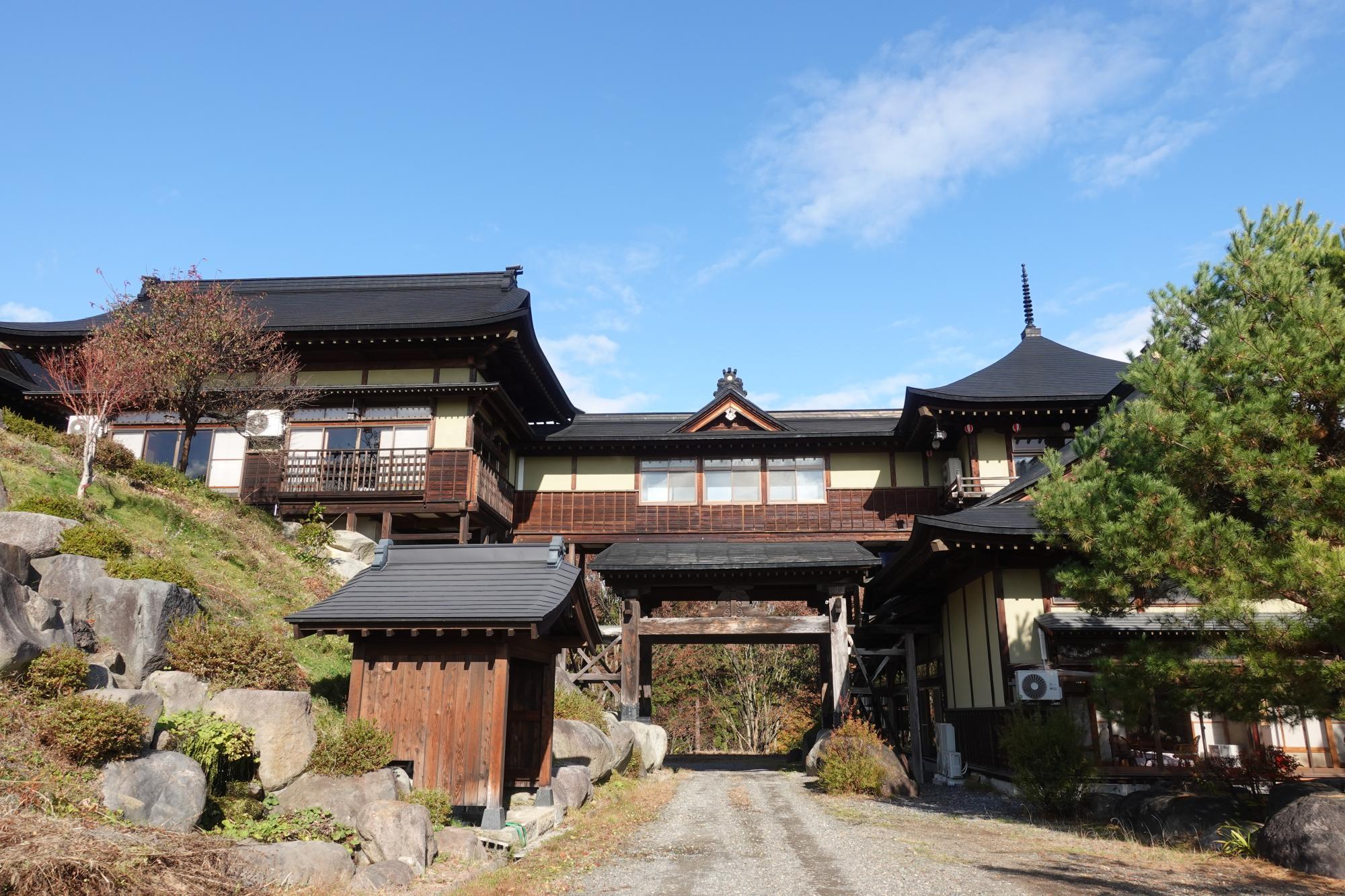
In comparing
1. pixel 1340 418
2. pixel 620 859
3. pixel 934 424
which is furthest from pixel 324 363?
pixel 1340 418

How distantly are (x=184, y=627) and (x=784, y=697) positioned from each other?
23.4 meters

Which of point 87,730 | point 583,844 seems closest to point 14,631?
point 87,730

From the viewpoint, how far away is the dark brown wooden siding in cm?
2473

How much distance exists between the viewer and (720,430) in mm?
25188

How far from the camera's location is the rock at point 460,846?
27.5 feet

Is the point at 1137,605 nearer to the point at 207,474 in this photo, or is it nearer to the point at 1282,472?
the point at 1282,472

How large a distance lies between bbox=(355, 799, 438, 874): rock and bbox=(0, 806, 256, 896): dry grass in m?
1.83

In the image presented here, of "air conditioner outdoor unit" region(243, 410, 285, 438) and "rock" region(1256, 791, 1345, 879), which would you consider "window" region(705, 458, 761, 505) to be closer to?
"air conditioner outdoor unit" region(243, 410, 285, 438)

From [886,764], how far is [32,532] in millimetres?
13607

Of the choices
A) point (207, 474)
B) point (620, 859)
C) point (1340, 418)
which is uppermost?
point (207, 474)

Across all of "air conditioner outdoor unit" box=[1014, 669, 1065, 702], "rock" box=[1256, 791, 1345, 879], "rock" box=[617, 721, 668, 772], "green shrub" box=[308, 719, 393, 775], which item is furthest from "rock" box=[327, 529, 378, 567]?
"rock" box=[1256, 791, 1345, 879]

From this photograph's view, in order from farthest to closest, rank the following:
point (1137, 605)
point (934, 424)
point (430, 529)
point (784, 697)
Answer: point (784, 697) → point (430, 529) → point (934, 424) → point (1137, 605)

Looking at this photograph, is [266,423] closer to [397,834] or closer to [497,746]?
[497,746]

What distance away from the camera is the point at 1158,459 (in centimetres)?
959
